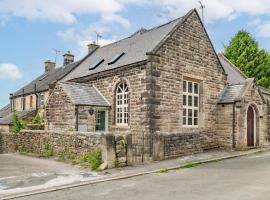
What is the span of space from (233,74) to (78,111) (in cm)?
1371

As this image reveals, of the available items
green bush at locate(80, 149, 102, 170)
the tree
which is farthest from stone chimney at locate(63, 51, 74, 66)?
green bush at locate(80, 149, 102, 170)

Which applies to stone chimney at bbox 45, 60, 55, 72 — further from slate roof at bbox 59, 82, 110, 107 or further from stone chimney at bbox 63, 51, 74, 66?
slate roof at bbox 59, 82, 110, 107

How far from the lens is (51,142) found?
53.8 feet

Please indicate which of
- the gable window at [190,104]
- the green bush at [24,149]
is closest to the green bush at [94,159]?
the green bush at [24,149]

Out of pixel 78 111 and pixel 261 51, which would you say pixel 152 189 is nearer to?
pixel 78 111

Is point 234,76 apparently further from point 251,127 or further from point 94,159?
point 94,159

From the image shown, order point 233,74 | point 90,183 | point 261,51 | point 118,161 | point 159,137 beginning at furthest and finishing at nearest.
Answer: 1. point 261,51
2. point 233,74
3. point 159,137
4. point 118,161
5. point 90,183

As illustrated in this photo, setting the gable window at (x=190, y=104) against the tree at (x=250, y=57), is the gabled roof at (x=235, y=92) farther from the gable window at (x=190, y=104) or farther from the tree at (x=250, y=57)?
the tree at (x=250, y=57)

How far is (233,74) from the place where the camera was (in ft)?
84.6

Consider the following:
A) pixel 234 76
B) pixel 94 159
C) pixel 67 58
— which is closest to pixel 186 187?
pixel 94 159

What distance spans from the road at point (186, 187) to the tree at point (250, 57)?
31145mm

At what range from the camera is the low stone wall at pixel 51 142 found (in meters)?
13.6

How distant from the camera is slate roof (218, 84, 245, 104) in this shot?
1945 cm

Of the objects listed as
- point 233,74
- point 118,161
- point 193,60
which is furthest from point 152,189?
point 233,74
